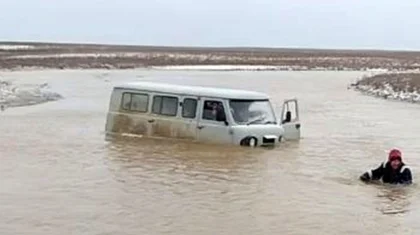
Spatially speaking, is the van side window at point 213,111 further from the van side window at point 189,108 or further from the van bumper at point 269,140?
the van bumper at point 269,140

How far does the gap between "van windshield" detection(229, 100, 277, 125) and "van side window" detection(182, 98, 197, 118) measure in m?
0.90

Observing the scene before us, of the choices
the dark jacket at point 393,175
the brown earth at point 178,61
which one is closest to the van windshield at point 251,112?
the dark jacket at point 393,175

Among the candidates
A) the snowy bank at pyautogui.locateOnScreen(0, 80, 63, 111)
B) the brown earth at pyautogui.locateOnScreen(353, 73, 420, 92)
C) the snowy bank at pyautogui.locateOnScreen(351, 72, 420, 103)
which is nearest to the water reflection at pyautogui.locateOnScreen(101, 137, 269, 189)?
the snowy bank at pyautogui.locateOnScreen(0, 80, 63, 111)

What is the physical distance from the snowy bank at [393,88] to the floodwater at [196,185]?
12.0m

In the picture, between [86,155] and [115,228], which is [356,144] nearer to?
[86,155]

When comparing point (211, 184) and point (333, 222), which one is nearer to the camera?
point (333, 222)

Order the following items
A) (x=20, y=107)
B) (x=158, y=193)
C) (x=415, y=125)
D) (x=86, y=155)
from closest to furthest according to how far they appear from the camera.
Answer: (x=158, y=193), (x=86, y=155), (x=415, y=125), (x=20, y=107)

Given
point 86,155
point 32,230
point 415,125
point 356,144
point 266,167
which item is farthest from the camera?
point 415,125

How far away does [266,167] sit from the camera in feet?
58.5

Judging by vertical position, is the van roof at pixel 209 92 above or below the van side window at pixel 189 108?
above

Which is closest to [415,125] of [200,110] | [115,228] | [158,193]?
[200,110]

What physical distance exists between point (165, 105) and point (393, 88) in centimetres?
2339

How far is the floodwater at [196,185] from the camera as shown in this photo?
1241cm

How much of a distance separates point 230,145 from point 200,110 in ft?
3.93
